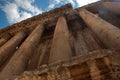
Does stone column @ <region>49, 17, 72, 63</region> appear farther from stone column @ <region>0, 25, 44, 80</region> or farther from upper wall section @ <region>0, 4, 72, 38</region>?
upper wall section @ <region>0, 4, 72, 38</region>

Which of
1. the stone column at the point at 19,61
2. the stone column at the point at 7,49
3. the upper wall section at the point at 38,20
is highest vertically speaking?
the upper wall section at the point at 38,20

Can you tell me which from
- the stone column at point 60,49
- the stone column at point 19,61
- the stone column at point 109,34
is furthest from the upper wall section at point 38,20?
the stone column at point 109,34

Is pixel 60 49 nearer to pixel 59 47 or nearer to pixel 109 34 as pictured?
pixel 59 47

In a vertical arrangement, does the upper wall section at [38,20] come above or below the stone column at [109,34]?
above

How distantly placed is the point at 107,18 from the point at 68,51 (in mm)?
5553

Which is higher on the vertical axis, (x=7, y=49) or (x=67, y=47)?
(x=7, y=49)

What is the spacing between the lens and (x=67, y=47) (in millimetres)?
7078

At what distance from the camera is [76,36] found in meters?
11.4

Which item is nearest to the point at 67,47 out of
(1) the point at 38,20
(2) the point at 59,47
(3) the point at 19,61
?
(2) the point at 59,47

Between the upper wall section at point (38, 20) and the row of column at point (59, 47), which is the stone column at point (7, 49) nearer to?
the row of column at point (59, 47)

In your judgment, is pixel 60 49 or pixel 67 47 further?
pixel 67 47

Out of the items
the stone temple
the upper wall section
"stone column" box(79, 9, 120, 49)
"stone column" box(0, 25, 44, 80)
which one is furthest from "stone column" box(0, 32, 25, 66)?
"stone column" box(79, 9, 120, 49)

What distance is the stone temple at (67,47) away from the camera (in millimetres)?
3577

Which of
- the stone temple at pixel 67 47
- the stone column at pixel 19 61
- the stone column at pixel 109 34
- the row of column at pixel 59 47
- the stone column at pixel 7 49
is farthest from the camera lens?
the stone column at pixel 7 49
